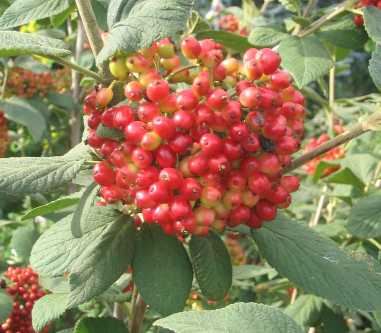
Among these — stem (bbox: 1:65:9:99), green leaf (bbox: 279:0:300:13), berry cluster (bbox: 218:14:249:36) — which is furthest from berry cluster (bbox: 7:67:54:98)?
green leaf (bbox: 279:0:300:13)

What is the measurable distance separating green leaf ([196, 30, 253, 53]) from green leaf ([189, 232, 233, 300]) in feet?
3.82

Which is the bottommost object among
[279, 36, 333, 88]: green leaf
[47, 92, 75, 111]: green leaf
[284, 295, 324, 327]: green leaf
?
[284, 295, 324, 327]: green leaf

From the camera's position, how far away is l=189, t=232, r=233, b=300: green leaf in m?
1.75

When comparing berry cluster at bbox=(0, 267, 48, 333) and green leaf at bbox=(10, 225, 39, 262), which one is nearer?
berry cluster at bbox=(0, 267, 48, 333)

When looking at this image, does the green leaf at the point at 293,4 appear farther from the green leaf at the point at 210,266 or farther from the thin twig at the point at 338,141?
the green leaf at the point at 210,266

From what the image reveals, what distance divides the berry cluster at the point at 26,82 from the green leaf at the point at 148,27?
2124 mm

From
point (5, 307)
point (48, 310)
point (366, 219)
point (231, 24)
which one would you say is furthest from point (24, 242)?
point (231, 24)

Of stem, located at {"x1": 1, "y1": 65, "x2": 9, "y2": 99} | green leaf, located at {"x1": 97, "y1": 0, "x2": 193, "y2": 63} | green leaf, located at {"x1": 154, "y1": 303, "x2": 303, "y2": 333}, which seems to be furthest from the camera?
stem, located at {"x1": 1, "y1": 65, "x2": 9, "y2": 99}

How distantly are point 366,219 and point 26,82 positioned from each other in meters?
2.09

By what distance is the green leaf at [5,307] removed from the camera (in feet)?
6.93

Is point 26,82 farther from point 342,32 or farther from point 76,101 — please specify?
point 342,32

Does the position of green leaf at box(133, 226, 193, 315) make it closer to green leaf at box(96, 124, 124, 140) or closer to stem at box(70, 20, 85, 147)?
green leaf at box(96, 124, 124, 140)

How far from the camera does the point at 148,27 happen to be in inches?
58.4

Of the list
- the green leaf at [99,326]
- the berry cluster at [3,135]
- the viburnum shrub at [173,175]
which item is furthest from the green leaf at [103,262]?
the berry cluster at [3,135]
